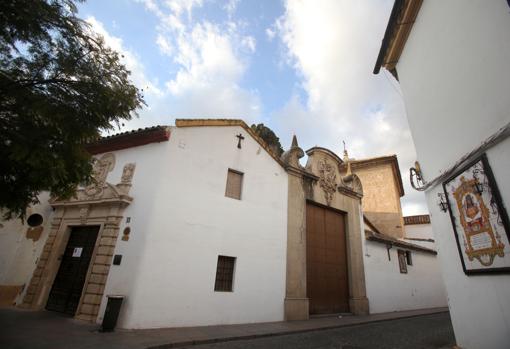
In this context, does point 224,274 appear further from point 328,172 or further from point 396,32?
point 396,32

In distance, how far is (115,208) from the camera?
313 inches

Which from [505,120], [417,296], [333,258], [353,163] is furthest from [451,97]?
[353,163]

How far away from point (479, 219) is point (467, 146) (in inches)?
51.2

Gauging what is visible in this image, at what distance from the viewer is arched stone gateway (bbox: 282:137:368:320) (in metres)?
9.88

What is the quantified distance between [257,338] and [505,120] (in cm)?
667

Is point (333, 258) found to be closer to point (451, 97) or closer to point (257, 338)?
point (257, 338)

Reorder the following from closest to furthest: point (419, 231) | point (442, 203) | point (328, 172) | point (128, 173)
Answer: point (442, 203)
point (128, 173)
point (328, 172)
point (419, 231)

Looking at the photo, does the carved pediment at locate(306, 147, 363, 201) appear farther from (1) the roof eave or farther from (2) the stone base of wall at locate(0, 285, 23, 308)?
(2) the stone base of wall at locate(0, 285, 23, 308)

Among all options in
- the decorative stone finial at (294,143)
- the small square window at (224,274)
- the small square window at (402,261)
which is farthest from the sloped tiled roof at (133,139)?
the small square window at (402,261)

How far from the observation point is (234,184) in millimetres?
9297

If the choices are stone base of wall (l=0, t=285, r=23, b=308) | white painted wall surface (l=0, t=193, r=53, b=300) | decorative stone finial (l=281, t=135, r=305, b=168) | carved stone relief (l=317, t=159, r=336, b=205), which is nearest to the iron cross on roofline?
decorative stone finial (l=281, t=135, r=305, b=168)

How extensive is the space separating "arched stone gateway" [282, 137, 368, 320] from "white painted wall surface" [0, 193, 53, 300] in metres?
8.73

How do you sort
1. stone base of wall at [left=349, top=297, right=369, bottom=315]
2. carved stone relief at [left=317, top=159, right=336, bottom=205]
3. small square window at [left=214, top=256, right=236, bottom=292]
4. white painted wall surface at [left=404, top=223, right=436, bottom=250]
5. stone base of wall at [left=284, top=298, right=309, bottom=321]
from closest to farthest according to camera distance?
small square window at [left=214, top=256, right=236, bottom=292] → stone base of wall at [left=284, top=298, right=309, bottom=321] → stone base of wall at [left=349, top=297, right=369, bottom=315] → carved stone relief at [left=317, top=159, right=336, bottom=205] → white painted wall surface at [left=404, top=223, right=436, bottom=250]

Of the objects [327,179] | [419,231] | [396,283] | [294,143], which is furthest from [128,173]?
[419,231]
